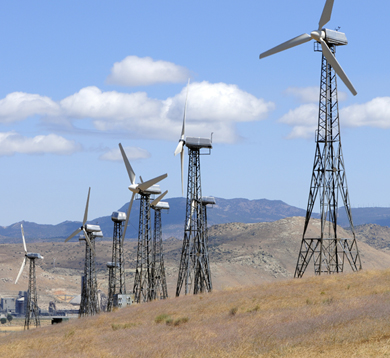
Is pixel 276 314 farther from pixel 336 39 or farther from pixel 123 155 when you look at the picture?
pixel 123 155

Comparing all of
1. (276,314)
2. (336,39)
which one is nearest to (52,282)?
(336,39)

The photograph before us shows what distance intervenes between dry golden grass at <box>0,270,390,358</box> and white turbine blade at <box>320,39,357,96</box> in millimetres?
13765

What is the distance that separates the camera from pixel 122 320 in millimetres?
38125

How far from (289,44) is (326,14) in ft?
14.6

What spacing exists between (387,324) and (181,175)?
3609cm

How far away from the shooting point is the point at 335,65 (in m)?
46.8

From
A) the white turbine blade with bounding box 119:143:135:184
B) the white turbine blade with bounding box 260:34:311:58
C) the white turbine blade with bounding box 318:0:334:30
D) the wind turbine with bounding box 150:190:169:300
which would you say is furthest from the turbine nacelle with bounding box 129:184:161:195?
the white turbine blade with bounding box 318:0:334:30

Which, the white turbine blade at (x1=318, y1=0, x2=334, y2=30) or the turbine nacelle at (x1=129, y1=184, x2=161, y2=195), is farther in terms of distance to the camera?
the turbine nacelle at (x1=129, y1=184, x2=161, y2=195)

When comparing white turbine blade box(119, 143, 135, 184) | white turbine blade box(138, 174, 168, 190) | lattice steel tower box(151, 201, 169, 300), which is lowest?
lattice steel tower box(151, 201, 169, 300)

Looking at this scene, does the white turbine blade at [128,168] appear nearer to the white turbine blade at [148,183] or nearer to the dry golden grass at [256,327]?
the white turbine blade at [148,183]

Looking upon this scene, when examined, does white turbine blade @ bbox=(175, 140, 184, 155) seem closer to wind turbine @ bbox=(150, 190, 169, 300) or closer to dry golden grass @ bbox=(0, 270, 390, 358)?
wind turbine @ bbox=(150, 190, 169, 300)

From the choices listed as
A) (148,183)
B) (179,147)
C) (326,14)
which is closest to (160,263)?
(148,183)

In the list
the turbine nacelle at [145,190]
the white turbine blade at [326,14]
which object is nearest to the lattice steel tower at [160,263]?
the turbine nacelle at [145,190]

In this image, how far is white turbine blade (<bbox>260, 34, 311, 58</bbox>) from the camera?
4731cm
